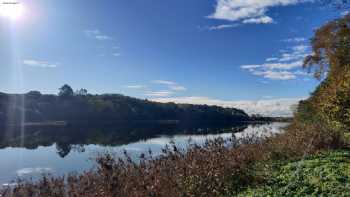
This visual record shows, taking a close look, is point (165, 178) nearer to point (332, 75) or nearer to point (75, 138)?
point (332, 75)

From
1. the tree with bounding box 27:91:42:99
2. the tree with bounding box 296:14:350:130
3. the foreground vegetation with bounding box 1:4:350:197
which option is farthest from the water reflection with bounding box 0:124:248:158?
the tree with bounding box 27:91:42:99

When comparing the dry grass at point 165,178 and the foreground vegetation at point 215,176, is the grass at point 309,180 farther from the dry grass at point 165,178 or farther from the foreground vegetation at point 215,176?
the dry grass at point 165,178

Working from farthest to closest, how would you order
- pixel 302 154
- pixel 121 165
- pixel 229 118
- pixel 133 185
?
1. pixel 229 118
2. pixel 302 154
3. pixel 121 165
4. pixel 133 185

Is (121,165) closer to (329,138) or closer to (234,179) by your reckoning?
(234,179)

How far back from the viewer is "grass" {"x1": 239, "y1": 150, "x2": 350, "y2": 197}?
7.39 metres

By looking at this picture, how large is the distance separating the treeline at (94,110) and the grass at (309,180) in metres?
83.5

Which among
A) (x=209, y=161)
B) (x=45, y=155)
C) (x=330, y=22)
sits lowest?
(x=45, y=155)

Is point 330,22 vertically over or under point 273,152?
over

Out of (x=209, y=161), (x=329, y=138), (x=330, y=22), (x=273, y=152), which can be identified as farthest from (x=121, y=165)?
(x=330, y=22)

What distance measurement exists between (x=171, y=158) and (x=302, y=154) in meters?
5.03

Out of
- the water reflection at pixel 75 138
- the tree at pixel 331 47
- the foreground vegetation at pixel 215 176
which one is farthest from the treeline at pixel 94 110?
the foreground vegetation at pixel 215 176

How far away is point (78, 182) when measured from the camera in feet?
29.9

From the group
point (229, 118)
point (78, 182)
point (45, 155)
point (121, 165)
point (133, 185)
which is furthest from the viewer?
point (229, 118)

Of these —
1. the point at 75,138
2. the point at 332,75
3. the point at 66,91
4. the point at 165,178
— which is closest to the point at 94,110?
the point at 66,91
